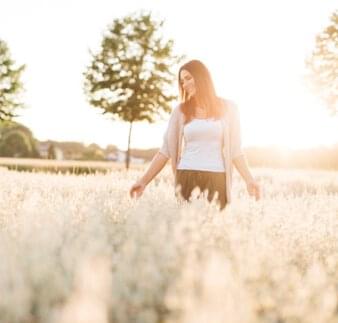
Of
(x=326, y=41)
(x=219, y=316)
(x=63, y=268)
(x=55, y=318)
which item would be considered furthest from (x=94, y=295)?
(x=326, y=41)

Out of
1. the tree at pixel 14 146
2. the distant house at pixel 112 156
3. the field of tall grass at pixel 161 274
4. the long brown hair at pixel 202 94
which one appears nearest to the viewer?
the field of tall grass at pixel 161 274

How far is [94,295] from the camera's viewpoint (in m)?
2.23

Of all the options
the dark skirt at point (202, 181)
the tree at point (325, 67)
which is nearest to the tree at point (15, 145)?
the tree at point (325, 67)

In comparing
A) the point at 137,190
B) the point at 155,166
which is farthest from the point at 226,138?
the point at 137,190

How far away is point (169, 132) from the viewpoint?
584 cm

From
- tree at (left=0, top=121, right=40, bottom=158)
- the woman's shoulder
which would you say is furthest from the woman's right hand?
tree at (left=0, top=121, right=40, bottom=158)

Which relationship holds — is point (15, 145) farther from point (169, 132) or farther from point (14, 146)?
point (169, 132)

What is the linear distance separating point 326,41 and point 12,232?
27892 millimetres

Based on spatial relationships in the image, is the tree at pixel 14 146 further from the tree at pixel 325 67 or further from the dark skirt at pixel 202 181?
the dark skirt at pixel 202 181

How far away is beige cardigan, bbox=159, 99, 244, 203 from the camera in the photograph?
5559 mm

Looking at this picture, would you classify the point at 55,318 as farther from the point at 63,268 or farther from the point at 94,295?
the point at 63,268

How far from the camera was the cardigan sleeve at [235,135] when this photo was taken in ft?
18.6

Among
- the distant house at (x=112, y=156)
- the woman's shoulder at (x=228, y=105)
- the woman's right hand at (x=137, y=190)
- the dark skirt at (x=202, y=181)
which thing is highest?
the distant house at (x=112, y=156)

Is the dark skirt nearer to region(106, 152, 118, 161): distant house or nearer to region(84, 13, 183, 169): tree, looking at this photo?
region(84, 13, 183, 169): tree
